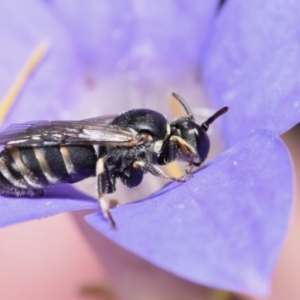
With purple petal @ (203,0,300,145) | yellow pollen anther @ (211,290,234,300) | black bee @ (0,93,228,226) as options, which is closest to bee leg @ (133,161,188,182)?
black bee @ (0,93,228,226)

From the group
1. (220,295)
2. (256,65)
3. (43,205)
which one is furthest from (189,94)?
(43,205)

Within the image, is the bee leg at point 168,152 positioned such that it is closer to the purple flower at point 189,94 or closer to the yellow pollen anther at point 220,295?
the purple flower at point 189,94

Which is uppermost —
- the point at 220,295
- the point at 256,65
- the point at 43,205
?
the point at 256,65

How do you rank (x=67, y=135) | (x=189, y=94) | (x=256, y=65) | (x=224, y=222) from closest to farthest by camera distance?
(x=224, y=222) → (x=67, y=135) → (x=256, y=65) → (x=189, y=94)

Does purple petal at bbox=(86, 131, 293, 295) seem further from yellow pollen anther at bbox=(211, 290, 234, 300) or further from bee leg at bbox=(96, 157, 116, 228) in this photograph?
yellow pollen anther at bbox=(211, 290, 234, 300)

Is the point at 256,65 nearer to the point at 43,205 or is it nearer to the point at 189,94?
the point at 189,94

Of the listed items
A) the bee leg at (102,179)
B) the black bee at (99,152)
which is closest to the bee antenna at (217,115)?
the black bee at (99,152)

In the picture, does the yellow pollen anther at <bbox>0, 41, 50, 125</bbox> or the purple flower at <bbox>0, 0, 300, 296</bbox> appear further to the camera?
the yellow pollen anther at <bbox>0, 41, 50, 125</bbox>
